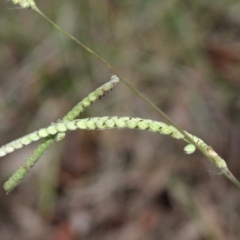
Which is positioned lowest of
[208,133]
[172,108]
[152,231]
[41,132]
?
[152,231]

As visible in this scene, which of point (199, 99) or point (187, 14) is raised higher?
point (187, 14)

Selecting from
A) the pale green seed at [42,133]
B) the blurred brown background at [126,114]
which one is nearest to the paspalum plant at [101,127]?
the pale green seed at [42,133]

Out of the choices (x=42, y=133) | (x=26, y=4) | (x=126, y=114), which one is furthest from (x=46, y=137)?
(x=126, y=114)

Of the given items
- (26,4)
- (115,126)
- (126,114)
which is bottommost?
(126,114)

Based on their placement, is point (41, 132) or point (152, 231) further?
point (152, 231)

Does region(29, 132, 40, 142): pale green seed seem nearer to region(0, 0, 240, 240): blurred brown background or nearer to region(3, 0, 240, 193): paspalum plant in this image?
region(3, 0, 240, 193): paspalum plant

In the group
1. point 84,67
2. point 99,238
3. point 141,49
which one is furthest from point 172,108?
point 99,238

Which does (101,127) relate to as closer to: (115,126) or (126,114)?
(115,126)

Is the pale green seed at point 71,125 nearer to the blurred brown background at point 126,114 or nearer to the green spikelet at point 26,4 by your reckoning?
the green spikelet at point 26,4

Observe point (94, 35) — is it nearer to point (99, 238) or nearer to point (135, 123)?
point (99, 238)
